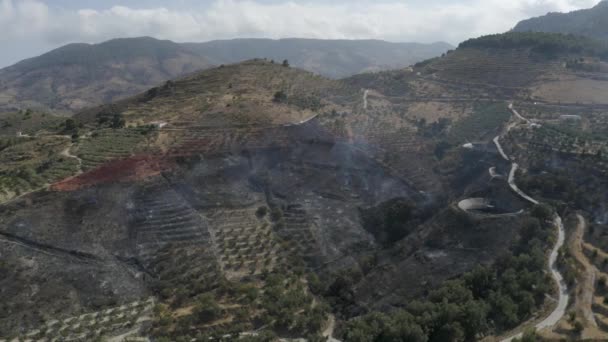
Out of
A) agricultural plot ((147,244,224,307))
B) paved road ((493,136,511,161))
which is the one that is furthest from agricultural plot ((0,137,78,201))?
paved road ((493,136,511,161))

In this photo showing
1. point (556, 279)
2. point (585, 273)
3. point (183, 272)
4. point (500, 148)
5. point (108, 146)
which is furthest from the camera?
point (500, 148)

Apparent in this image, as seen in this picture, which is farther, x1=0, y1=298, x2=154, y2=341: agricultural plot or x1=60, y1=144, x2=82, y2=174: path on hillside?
x1=60, y1=144, x2=82, y2=174: path on hillside

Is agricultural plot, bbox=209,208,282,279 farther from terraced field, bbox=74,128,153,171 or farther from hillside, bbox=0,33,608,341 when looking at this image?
terraced field, bbox=74,128,153,171

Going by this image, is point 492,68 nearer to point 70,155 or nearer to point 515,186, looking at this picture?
point 515,186

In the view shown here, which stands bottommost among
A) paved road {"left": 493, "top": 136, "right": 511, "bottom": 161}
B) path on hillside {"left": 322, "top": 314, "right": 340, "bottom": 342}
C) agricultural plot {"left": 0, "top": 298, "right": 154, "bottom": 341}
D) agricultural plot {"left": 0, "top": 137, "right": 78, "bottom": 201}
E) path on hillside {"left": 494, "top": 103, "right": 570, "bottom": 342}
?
path on hillside {"left": 322, "top": 314, "right": 340, "bottom": 342}

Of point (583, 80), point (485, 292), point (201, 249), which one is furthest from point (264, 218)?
point (583, 80)

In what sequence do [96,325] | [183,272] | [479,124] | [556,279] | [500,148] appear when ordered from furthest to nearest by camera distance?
[479,124]
[500,148]
[183,272]
[556,279]
[96,325]

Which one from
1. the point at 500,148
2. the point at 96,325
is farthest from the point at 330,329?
the point at 500,148

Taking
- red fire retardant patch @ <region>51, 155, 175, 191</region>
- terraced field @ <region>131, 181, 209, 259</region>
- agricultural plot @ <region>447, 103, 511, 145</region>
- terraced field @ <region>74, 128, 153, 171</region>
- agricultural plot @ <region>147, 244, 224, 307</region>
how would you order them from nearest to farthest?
agricultural plot @ <region>147, 244, 224, 307</region>
terraced field @ <region>131, 181, 209, 259</region>
red fire retardant patch @ <region>51, 155, 175, 191</region>
terraced field @ <region>74, 128, 153, 171</region>
agricultural plot @ <region>447, 103, 511, 145</region>

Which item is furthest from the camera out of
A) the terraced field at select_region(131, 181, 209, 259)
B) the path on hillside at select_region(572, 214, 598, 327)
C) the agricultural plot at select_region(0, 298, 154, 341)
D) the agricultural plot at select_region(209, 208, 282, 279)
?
the terraced field at select_region(131, 181, 209, 259)

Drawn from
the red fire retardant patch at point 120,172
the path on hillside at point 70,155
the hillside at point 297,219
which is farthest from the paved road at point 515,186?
the path on hillside at point 70,155
